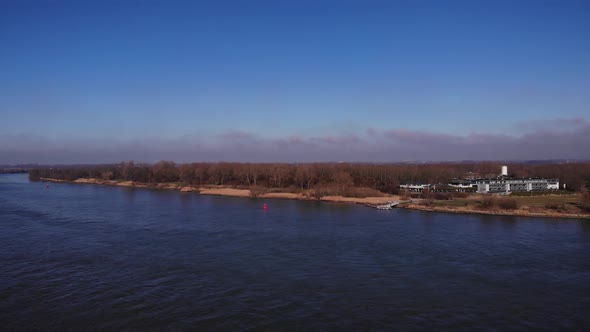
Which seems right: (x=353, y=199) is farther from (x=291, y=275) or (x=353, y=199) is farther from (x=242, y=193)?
(x=291, y=275)

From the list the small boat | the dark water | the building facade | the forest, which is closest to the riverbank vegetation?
the forest

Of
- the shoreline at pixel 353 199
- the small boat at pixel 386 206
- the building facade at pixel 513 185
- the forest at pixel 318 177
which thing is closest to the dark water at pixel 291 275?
the shoreline at pixel 353 199

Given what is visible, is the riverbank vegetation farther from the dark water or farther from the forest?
the dark water

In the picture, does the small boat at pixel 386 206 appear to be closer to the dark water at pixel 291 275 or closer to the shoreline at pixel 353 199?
the shoreline at pixel 353 199

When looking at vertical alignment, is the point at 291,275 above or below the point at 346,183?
below

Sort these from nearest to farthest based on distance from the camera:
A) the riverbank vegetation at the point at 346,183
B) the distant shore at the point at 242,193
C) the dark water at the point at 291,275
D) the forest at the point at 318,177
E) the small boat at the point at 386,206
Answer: the dark water at the point at 291,275
the riverbank vegetation at the point at 346,183
the small boat at the point at 386,206
the distant shore at the point at 242,193
the forest at the point at 318,177

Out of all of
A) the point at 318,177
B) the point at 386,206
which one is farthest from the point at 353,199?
the point at 318,177

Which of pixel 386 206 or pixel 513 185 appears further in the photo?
pixel 513 185

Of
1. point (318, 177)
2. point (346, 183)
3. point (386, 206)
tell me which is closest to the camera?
point (386, 206)

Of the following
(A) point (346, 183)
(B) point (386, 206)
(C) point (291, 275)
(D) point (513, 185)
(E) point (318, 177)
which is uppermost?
(E) point (318, 177)
